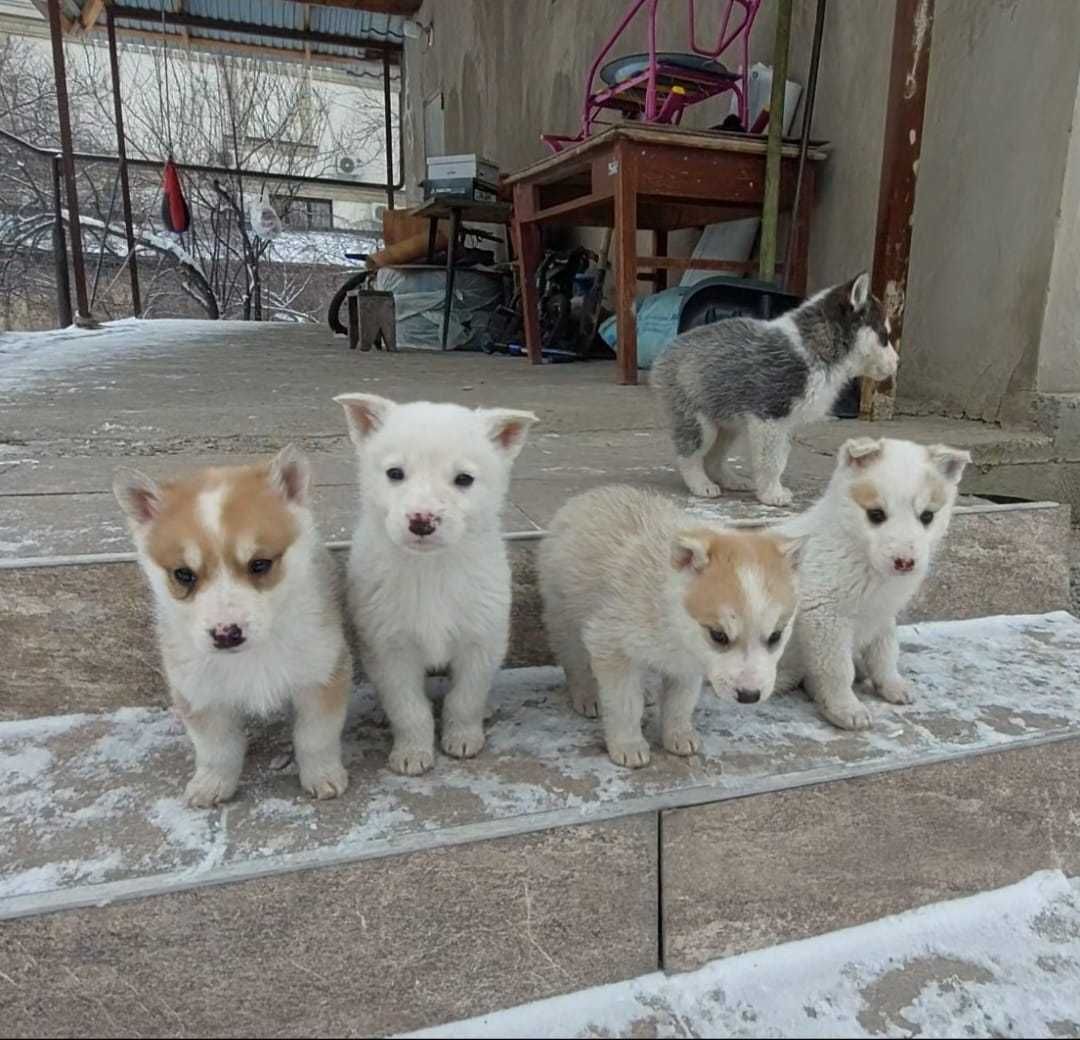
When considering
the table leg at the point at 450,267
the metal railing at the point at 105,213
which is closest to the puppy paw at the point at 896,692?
the table leg at the point at 450,267

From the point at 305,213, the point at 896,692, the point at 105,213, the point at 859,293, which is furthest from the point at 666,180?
the point at 305,213

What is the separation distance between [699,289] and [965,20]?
1342 mm

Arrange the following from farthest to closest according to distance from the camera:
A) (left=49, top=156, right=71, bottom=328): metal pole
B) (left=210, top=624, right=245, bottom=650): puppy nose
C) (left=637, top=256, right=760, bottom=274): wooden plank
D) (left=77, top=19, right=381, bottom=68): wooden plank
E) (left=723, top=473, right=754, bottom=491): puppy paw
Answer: (left=77, top=19, right=381, bottom=68): wooden plank < (left=49, top=156, right=71, bottom=328): metal pole < (left=637, top=256, right=760, bottom=274): wooden plank < (left=723, top=473, right=754, bottom=491): puppy paw < (left=210, top=624, right=245, bottom=650): puppy nose

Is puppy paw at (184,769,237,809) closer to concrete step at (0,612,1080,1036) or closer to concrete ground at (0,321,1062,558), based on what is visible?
concrete step at (0,612,1080,1036)

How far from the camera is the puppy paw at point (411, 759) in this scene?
1.43m

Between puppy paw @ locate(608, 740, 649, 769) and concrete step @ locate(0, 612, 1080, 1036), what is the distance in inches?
1.0

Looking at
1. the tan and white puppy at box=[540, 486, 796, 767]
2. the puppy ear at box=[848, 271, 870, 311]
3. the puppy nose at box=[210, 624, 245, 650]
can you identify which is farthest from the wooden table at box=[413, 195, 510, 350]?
the puppy nose at box=[210, 624, 245, 650]

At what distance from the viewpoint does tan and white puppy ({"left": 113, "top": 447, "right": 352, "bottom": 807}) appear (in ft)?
3.86

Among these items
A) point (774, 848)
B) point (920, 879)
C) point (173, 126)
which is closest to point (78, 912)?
point (774, 848)

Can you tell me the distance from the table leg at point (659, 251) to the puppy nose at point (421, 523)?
437 centimetres

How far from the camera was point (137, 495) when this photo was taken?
4.05 ft

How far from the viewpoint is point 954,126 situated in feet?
10.2

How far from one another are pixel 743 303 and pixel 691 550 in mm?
2284

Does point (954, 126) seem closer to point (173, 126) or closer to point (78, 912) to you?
point (78, 912)
